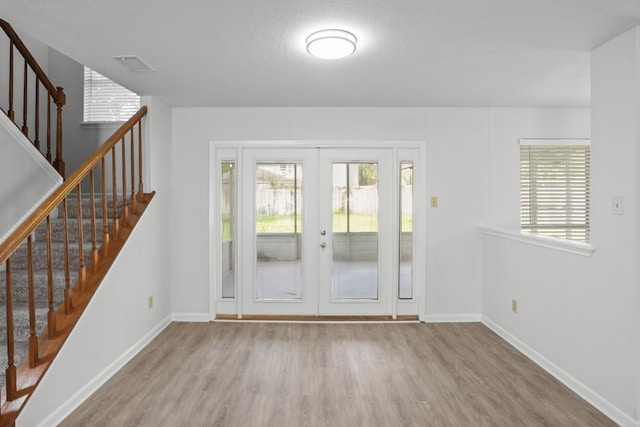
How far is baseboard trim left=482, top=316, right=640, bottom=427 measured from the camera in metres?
2.29

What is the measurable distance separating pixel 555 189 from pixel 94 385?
467cm

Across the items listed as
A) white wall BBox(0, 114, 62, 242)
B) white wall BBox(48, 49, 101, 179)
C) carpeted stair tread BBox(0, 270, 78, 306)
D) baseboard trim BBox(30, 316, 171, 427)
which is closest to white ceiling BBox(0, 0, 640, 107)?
white wall BBox(0, 114, 62, 242)

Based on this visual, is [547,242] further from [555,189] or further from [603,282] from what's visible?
[555,189]

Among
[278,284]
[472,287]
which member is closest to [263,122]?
[278,284]

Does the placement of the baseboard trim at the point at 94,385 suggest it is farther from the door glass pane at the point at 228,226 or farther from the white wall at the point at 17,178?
the white wall at the point at 17,178

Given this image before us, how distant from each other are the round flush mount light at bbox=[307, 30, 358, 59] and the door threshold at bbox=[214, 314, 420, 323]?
2788 millimetres

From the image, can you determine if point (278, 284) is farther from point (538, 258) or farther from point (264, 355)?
point (538, 258)

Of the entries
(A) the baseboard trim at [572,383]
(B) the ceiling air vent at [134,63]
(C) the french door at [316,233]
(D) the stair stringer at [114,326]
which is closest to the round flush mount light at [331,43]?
(B) the ceiling air vent at [134,63]

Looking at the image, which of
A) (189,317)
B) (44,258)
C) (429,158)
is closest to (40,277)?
(44,258)

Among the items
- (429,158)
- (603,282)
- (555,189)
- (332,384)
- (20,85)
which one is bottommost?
(332,384)

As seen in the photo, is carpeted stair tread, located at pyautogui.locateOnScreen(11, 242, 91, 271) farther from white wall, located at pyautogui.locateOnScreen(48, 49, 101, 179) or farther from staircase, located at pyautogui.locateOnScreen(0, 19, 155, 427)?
white wall, located at pyautogui.locateOnScreen(48, 49, 101, 179)

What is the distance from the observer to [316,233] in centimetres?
423

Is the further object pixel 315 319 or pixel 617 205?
pixel 315 319

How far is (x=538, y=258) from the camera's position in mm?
3168
